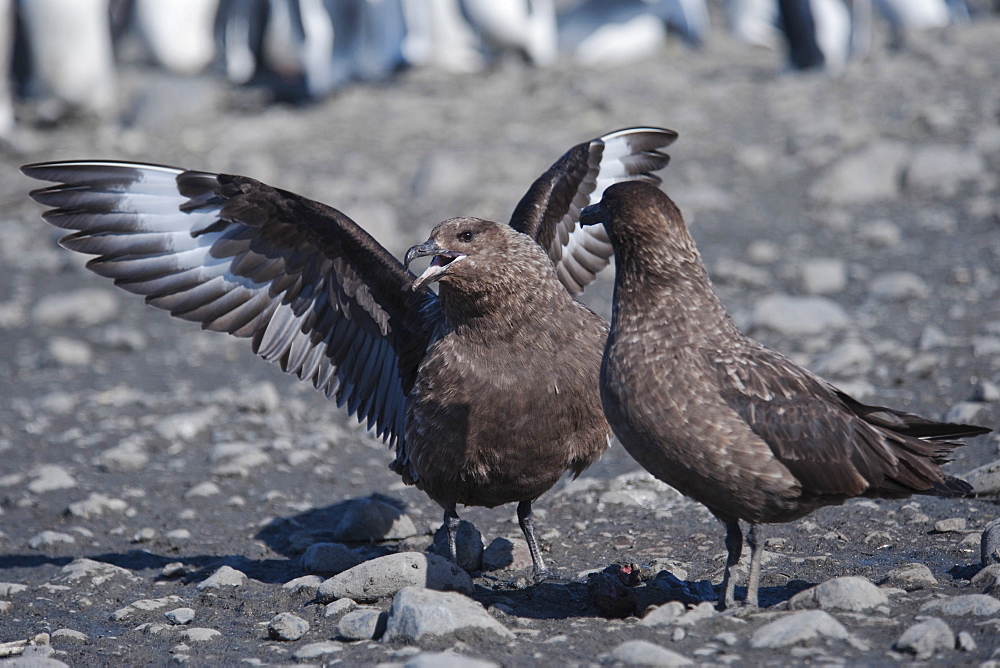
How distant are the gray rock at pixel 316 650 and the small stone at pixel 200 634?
0.39 metres

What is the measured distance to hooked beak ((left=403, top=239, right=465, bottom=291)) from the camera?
3.83 m

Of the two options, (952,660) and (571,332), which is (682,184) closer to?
(571,332)

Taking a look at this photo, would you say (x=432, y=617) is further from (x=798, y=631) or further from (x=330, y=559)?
(x=330, y=559)

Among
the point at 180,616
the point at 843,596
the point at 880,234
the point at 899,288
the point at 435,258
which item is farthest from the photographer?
the point at 880,234

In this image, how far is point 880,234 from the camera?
24.7 ft

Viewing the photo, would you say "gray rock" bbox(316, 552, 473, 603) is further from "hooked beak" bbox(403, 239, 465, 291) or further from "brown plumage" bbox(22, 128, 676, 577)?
"hooked beak" bbox(403, 239, 465, 291)

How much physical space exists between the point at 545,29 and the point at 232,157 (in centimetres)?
475

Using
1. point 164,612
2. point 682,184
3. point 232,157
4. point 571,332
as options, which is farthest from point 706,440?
point 232,157

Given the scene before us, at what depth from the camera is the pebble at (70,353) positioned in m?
6.99

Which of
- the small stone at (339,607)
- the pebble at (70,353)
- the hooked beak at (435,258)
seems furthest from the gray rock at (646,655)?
the pebble at (70,353)

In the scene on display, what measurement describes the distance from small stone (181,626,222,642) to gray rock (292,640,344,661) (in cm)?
39

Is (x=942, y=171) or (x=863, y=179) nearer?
(x=942, y=171)

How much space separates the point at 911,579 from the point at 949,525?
0.61m

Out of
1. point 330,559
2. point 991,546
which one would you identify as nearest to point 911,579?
point 991,546
